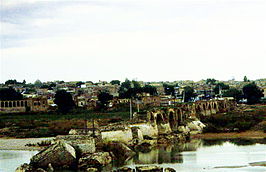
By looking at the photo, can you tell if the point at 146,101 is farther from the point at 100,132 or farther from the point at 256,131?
the point at 100,132

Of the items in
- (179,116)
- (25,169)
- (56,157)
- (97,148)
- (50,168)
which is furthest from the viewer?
(179,116)

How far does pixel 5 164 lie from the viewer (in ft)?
131

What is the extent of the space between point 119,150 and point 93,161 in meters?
6.64

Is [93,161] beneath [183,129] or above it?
above

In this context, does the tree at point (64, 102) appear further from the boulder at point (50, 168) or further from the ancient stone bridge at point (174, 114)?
the boulder at point (50, 168)

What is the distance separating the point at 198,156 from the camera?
43.0 meters

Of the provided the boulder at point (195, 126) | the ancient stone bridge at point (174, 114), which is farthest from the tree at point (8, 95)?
the boulder at point (195, 126)

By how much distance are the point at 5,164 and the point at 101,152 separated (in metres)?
7.13

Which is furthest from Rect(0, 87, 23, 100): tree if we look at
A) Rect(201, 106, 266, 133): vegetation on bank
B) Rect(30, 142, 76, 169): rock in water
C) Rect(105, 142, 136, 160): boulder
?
Rect(30, 142, 76, 169): rock in water

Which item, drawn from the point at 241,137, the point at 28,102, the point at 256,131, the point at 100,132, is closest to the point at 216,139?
the point at 241,137

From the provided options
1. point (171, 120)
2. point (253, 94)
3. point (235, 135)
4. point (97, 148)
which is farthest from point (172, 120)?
point (253, 94)

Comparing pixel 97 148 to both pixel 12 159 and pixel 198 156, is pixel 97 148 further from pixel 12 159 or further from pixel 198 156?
pixel 198 156

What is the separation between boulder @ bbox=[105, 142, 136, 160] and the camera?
1688 inches

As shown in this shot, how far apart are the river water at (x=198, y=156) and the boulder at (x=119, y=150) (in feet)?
2.51
